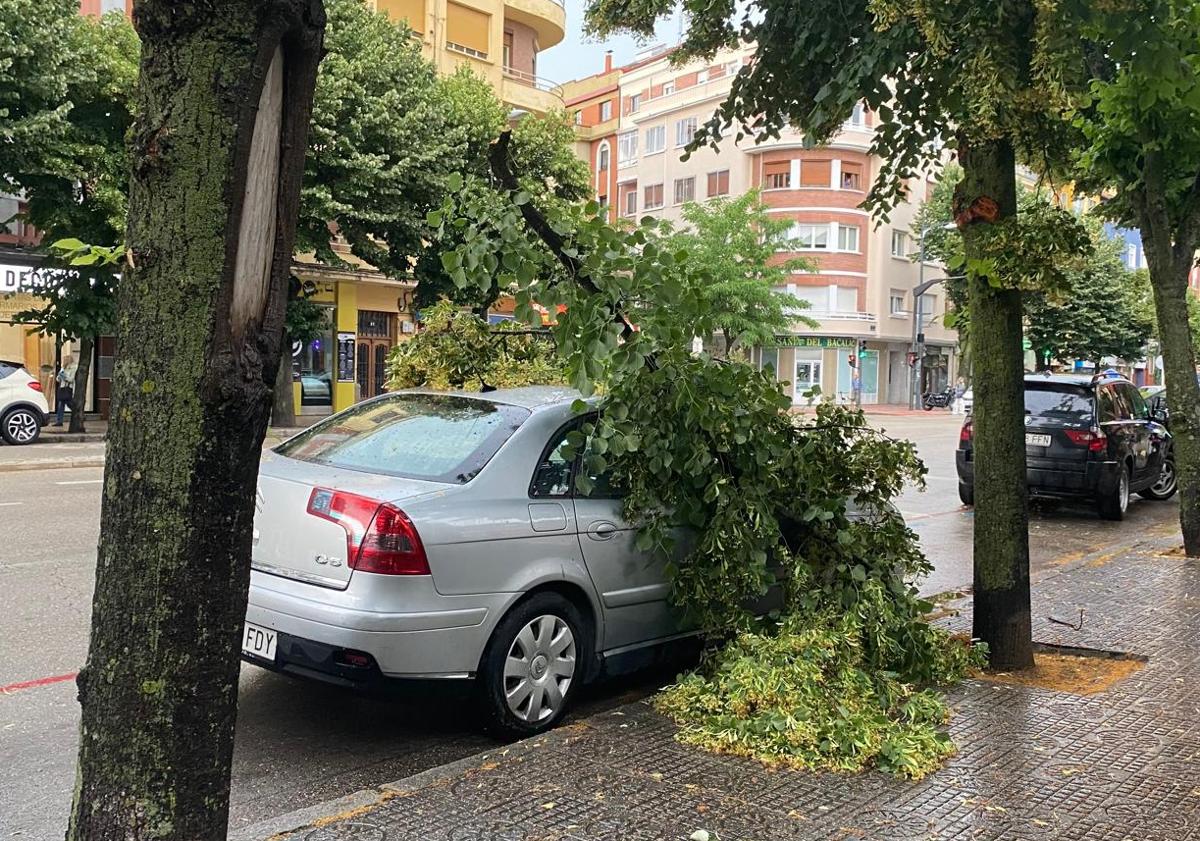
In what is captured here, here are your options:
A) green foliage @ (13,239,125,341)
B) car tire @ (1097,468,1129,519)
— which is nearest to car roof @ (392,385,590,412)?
car tire @ (1097,468,1129,519)

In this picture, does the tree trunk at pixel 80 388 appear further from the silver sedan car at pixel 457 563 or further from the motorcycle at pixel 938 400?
the motorcycle at pixel 938 400

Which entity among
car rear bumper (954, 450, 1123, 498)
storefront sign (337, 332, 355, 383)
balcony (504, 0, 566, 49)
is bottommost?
car rear bumper (954, 450, 1123, 498)

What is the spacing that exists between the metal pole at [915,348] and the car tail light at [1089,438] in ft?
133

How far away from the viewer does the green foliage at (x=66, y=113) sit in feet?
62.1

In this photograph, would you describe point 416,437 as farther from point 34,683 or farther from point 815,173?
point 815,173

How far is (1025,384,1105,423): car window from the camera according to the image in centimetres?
1330

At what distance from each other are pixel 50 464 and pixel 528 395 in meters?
13.7

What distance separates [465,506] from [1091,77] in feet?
23.3

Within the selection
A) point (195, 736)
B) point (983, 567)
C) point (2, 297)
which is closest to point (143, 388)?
point (195, 736)

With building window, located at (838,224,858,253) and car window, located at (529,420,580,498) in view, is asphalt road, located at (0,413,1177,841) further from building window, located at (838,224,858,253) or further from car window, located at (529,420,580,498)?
building window, located at (838,224,858,253)

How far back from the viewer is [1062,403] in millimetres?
13406

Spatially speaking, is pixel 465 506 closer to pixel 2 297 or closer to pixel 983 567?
pixel 983 567

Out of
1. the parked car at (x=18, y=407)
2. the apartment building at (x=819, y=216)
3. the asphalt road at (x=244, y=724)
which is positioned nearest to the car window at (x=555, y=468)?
the asphalt road at (x=244, y=724)

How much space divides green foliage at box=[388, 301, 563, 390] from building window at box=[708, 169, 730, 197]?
49.5 meters
